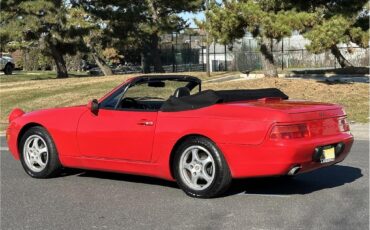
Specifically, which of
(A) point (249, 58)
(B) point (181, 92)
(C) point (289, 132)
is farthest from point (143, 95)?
(A) point (249, 58)

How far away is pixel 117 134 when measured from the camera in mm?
6828

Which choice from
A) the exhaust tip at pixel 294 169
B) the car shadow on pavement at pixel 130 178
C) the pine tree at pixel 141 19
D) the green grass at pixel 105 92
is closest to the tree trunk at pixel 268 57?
the green grass at pixel 105 92

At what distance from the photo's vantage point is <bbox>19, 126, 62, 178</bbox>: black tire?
7473 millimetres

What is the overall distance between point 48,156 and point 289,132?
130 inches

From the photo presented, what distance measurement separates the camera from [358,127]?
43.8 feet

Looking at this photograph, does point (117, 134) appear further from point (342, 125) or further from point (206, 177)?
point (342, 125)

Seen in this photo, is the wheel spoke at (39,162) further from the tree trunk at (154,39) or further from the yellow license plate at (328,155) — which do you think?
the tree trunk at (154,39)

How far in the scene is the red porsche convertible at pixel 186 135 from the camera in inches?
233

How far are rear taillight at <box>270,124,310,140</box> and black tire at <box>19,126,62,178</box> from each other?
120 inches

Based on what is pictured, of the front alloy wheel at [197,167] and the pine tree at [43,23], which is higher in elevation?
the pine tree at [43,23]

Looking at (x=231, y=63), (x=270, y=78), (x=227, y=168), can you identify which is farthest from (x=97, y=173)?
(x=231, y=63)

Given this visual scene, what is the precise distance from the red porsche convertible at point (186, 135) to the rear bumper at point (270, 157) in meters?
0.01

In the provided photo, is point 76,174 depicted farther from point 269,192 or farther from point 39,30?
point 39,30

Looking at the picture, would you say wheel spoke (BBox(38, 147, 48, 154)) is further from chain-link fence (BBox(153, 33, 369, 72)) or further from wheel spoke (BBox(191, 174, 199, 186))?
chain-link fence (BBox(153, 33, 369, 72))
